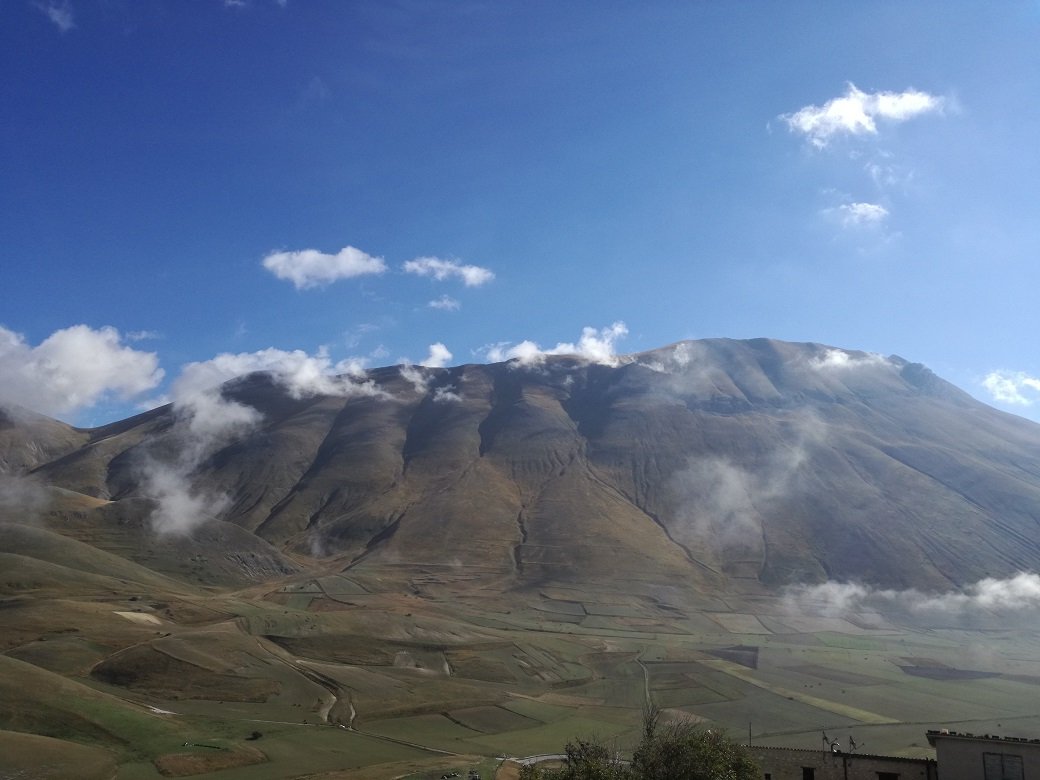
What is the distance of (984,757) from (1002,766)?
98cm

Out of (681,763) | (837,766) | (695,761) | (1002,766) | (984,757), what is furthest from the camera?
(837,766)

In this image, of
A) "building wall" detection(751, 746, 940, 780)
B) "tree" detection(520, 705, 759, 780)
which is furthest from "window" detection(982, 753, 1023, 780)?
"tree" detection(520, 705, 759, 780)

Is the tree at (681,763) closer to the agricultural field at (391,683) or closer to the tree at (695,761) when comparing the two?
the tree at (695,761)

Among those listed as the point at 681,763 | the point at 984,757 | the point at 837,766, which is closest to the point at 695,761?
the point at 681,763

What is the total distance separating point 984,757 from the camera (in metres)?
48.7

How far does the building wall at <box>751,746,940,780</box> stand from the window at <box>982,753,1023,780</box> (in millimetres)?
3257

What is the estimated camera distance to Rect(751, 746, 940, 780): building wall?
51750mm

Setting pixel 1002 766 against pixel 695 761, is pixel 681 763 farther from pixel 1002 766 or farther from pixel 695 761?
pixel 1002 766

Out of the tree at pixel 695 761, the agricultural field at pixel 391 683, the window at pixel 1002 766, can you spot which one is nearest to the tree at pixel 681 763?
the tree at pixel 695 761

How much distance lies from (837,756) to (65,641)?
4172 inches

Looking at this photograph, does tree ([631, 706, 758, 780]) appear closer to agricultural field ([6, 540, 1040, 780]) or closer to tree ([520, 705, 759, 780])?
tree ([520, 705, 759, 780])

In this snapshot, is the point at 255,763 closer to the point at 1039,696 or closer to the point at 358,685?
the point at 358,685

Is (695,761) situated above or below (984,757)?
below

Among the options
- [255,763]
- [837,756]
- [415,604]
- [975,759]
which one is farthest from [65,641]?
[975,759]
